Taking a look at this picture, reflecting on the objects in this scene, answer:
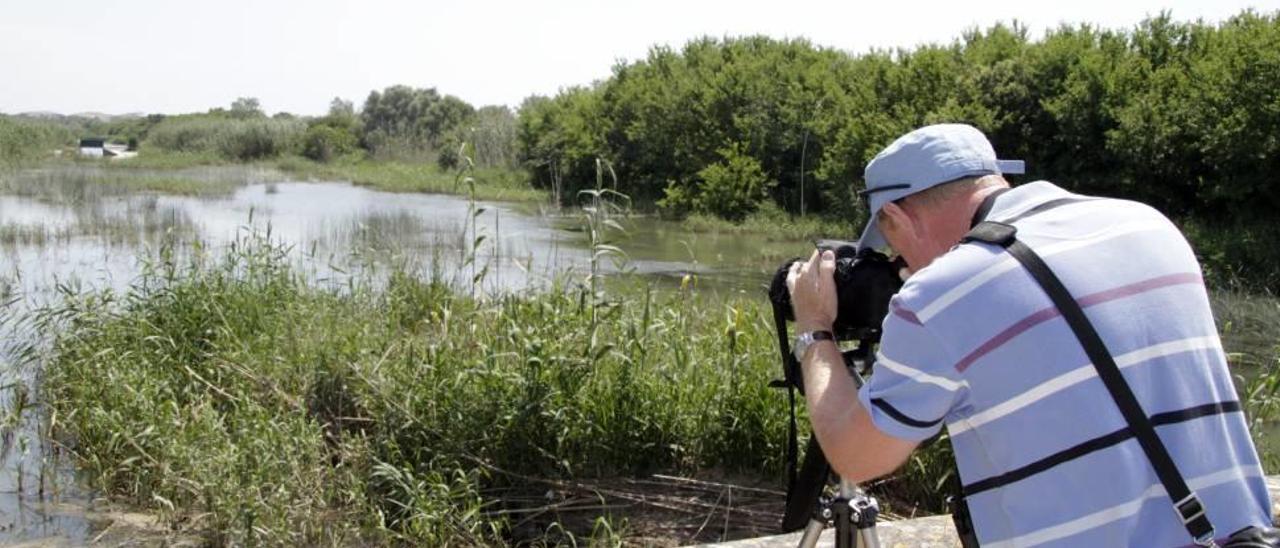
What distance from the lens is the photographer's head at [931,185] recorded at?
173 centimetres

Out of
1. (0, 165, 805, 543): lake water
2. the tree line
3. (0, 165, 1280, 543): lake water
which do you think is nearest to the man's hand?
(0, 165, 805, 543): lake water

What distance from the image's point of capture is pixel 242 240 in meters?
12.4

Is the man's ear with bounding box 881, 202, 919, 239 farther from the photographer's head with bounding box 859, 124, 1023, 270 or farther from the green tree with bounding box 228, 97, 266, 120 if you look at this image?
the green tree with bounding box 228, 97, 266, 120

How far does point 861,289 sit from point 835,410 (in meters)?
0.32

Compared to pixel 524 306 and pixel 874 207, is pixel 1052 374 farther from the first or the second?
pixel 524 306

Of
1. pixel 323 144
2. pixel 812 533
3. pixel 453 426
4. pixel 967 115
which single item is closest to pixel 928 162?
pixel 812 533

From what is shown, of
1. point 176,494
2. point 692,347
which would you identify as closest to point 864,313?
point 692,347

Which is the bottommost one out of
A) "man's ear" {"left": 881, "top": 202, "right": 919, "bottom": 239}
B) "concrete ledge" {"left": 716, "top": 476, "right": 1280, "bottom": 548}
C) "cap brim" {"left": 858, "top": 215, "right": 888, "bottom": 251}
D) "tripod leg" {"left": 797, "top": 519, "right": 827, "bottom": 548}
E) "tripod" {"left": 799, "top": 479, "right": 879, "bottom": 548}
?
"concrete ledge" {"left": 716, "top": 476, "right": 1280, "bottom": 548}

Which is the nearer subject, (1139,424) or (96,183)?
(1139,424)

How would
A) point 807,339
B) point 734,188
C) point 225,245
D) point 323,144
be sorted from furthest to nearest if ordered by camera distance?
1. point 323,144
2. point 734,188
3. point 225,245
4. point 807,339

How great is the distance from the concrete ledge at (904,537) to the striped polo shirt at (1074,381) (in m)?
1.55

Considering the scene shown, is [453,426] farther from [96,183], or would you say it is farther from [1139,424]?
[96,183]

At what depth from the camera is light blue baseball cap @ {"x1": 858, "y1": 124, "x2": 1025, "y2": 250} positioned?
5.65 feet

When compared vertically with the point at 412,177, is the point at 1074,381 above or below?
above
